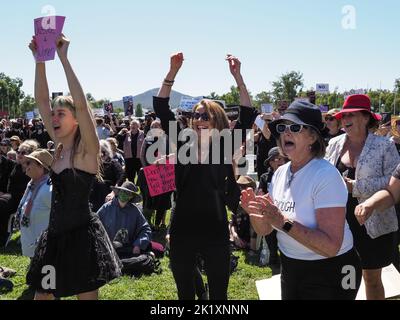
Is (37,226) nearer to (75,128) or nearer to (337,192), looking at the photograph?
(75,128)

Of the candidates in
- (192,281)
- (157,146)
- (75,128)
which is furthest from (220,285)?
(157,146)

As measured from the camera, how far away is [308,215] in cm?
230

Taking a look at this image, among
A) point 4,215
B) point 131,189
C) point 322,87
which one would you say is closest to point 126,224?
point 131,189

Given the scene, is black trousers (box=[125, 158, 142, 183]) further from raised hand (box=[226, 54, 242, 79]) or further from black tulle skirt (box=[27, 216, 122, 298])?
black tulle skirt (box=[27, 216, 122, 298])

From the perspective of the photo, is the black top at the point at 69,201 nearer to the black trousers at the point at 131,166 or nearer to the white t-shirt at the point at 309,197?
the white t-shirt at the point at 309,197

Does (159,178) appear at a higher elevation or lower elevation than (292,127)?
lower

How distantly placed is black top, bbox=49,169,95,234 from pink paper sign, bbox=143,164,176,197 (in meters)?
3.64

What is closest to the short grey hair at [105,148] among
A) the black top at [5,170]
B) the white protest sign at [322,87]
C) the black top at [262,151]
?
the black top at [5,170]

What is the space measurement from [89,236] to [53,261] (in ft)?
0.86

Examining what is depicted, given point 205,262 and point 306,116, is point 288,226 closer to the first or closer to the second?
point 306,116

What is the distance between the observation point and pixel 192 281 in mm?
3252

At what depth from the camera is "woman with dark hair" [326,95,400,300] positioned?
3494 millimetres

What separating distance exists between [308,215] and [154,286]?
347 cm

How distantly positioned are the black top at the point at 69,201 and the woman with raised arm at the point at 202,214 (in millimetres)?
688
